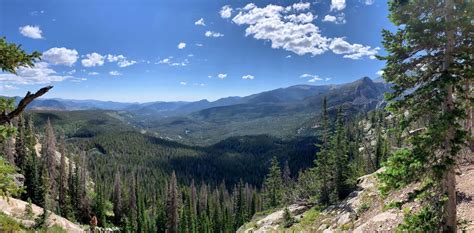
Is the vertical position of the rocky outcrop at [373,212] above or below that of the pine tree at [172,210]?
above

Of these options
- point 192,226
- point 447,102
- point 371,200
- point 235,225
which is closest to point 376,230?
point 371,200

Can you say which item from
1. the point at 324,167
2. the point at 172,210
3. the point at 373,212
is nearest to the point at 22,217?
the point at 373,212

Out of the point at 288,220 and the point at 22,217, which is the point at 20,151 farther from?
the point at 288,220

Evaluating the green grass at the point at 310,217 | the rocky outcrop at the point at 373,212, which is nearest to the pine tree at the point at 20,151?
the rocky outcrop at the point at 373,212

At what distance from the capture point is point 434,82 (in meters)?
11.5

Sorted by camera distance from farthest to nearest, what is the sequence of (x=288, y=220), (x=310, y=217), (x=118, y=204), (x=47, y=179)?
(x=118, y=204) < (x=47, y=179) < (x=288, y=220) < (x=310, y=217)

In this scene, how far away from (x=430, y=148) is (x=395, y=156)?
1.28 meters

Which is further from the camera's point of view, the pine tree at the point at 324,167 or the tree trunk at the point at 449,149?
the pine tree at the point at 324,167

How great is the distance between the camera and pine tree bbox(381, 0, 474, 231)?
1141 centimetres

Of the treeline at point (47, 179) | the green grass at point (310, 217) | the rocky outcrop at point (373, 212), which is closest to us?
the rocky outcrop at point (373, 212)

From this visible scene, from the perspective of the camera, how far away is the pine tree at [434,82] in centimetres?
1141

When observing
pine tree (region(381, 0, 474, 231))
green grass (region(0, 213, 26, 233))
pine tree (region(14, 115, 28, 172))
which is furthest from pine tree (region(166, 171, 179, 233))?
pine tree (region(381, 0, 474, 231))

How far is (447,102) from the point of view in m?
11.8

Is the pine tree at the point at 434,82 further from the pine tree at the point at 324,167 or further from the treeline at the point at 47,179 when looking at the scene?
the treeline at the point at 47,179
